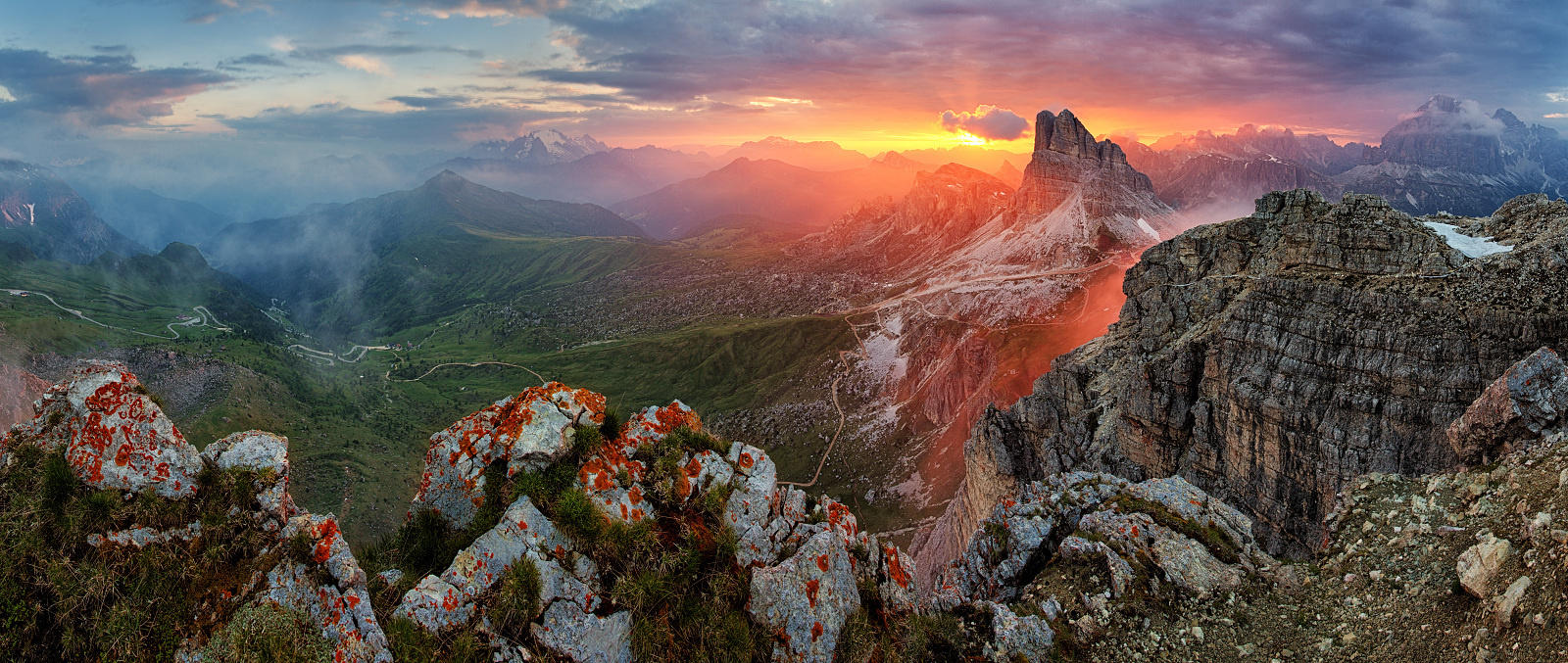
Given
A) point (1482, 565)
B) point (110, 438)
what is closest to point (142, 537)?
point (110, 438)

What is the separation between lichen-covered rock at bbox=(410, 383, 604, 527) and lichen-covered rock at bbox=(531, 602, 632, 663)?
3.99m

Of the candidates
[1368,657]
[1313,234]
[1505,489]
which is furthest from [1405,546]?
[1313,234]

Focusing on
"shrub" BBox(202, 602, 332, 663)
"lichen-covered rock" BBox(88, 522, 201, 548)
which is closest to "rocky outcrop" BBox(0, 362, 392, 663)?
"lichen-covered rock" BBox(88, 522, 201, 548)

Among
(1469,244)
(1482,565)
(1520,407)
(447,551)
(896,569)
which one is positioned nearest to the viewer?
(1482,565)

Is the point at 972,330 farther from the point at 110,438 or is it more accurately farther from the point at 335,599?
the point at 110,438

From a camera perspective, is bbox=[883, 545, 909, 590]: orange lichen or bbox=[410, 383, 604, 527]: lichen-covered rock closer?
bbox=[410, 383, 604, 527]: lichen-covered rock

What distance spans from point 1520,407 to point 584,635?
2885 centimetres

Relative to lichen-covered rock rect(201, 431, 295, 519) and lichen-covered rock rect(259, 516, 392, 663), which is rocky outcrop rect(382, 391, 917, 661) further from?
lichen-covered rock rect(201, 431, 295, 519)

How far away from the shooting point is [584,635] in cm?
1433

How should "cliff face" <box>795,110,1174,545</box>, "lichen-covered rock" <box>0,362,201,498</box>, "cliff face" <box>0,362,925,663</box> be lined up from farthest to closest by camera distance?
"cliff face" <box>795,110,1174,545</box> → "lichen-covered rock" <box>0,362,201,498</box> → "cliff face" <box>0,362,925,663</box>

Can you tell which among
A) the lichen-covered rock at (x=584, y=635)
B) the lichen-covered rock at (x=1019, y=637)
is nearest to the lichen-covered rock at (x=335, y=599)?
the lichen-covered rock at (x=584, y=635)

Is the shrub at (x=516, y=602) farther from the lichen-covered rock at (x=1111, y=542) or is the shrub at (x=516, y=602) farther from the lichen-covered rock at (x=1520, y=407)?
the lichen-covered rock at (x=1520, y=407)

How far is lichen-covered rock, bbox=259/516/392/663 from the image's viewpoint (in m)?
13.0

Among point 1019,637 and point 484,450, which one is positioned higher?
point 484,450
